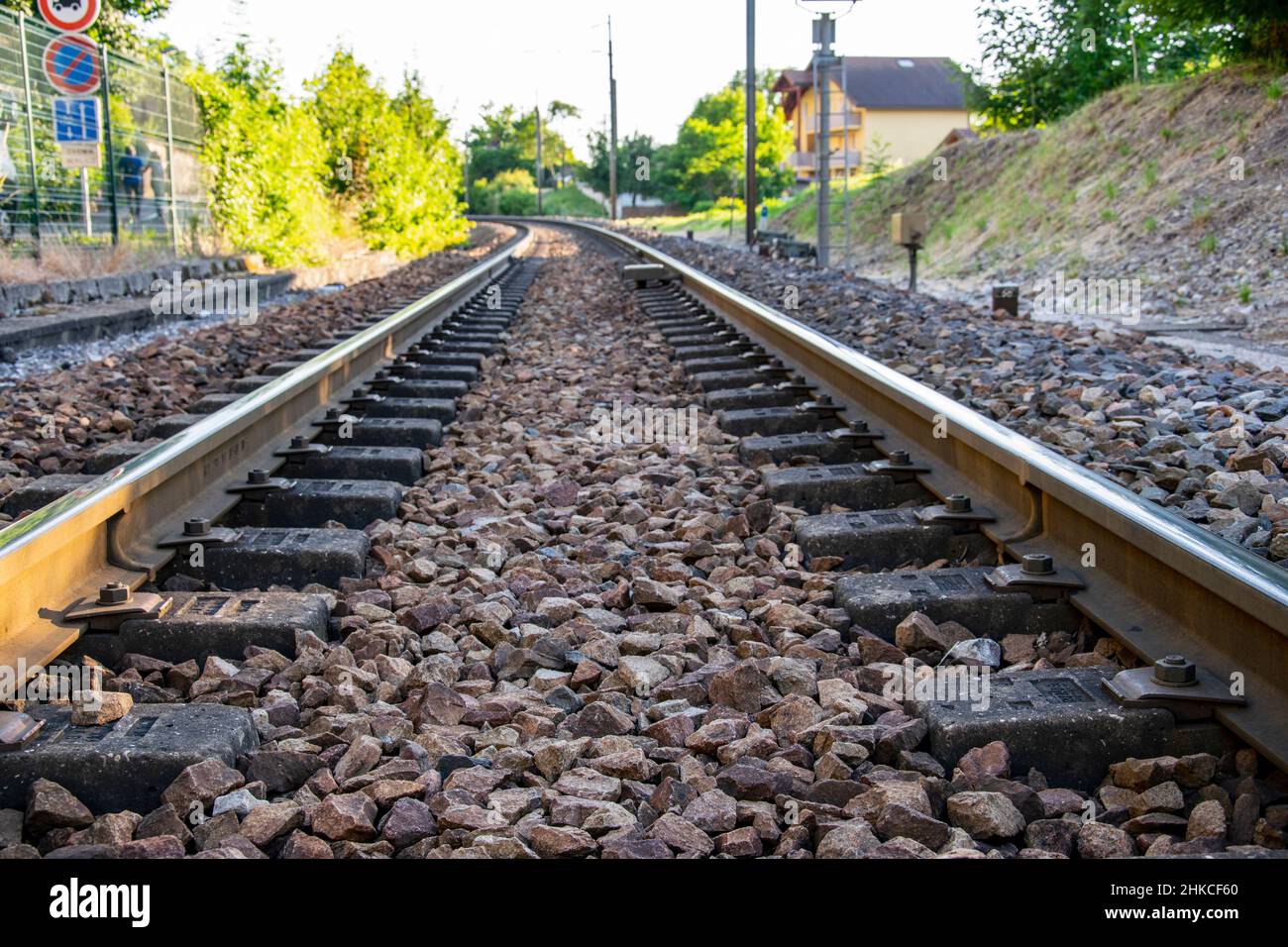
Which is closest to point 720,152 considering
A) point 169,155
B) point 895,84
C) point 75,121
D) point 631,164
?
point 631,164

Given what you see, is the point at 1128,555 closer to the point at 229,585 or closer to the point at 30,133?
the point at 229,585

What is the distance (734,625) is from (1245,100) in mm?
15034

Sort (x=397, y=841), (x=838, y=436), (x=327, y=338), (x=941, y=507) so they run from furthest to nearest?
(x=327, y=338), (x=838, y=436), (x=941, y=507), (x=397, y=841)

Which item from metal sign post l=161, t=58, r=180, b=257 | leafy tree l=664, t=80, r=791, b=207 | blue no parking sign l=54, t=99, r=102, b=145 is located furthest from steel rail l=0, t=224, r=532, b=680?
leafy tree l=664, t=80, r=791, b=207

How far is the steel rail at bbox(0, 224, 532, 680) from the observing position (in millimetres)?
2814

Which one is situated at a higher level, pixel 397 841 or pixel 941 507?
pixel 941 507

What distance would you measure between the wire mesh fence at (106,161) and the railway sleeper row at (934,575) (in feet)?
29.0

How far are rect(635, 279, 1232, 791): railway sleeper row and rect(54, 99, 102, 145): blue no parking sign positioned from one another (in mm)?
9671

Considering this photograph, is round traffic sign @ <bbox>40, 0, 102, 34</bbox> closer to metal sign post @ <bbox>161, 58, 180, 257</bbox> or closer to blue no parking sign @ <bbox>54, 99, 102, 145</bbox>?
blue no parking sign @ <bbox>54, 99, 102, 145</bbox>

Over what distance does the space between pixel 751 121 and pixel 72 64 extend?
570 inches

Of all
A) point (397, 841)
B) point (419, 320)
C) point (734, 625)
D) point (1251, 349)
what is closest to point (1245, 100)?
point (1251, 349)

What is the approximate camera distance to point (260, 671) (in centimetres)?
285

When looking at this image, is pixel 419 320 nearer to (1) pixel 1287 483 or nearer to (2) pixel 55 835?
(1) pixel 1287 483

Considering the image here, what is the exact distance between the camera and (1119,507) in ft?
9.62
